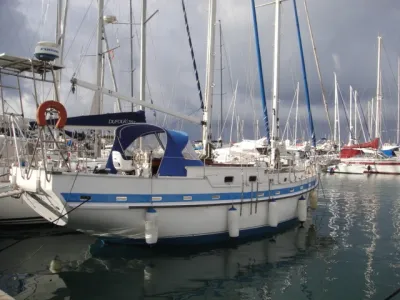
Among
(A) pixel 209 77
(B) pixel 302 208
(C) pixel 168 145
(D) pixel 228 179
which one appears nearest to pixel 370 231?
(B) pixel 302 208

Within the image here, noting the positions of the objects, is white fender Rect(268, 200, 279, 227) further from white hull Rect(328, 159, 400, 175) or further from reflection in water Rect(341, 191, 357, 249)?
white hull Rect(328, 159, 400, 175)

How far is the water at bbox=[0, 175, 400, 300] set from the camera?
8.66 metres

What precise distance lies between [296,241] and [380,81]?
47849 mm

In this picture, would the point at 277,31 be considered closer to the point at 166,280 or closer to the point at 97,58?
the point at 97,58

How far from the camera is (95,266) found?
33.3 ft

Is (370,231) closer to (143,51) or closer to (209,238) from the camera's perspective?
(209,238)

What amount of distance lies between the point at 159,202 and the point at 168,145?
178cm

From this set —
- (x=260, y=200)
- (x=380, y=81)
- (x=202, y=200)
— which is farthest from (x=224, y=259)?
(x=380, y=81)

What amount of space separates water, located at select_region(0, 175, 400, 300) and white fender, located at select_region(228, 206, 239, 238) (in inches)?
22.0

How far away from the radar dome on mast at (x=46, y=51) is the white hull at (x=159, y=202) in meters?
2.79

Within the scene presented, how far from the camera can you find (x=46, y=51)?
877cm

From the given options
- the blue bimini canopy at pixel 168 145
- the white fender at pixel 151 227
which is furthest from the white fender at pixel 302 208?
the white fender at pixel 151 227

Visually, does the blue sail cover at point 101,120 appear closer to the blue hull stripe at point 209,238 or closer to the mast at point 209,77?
the mast at point 209,77

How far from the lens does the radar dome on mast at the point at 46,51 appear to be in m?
8.75
